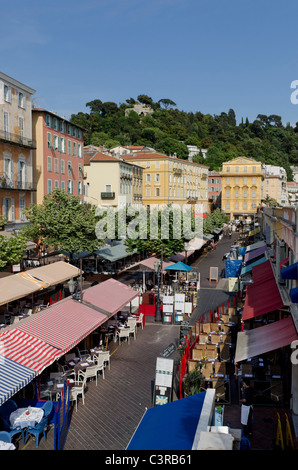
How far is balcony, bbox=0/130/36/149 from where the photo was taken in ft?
116

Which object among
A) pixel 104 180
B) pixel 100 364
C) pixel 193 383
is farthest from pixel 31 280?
pixel 104 180

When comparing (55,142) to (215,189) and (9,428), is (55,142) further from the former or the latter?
(215,189)

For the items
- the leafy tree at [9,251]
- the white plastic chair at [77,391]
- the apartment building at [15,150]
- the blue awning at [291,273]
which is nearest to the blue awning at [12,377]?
the white plastic chair at [77,391]

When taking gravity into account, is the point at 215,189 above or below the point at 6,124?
below

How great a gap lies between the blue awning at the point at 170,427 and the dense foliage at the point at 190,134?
107436mm

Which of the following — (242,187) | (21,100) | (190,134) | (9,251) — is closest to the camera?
(9,251)

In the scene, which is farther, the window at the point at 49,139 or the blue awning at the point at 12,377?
the window at the point at 49,139

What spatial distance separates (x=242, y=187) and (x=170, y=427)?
317 ft

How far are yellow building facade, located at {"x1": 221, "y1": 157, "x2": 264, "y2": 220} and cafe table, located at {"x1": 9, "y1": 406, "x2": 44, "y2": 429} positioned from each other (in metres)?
92.1

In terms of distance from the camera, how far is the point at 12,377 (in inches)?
409

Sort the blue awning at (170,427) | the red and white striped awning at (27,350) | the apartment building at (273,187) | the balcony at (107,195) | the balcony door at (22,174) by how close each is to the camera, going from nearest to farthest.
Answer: the blue awning at (170,427) < the red and white striped awning at (27,350) < the balcony door at (22,174) < the balcony at (107,195) < the apartment building at (273,187)

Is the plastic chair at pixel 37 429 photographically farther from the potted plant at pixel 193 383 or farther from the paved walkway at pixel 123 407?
the potted plant at pixel 193 383

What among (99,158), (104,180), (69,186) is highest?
(99,158)

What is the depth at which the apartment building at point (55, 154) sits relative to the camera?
41.7 m
